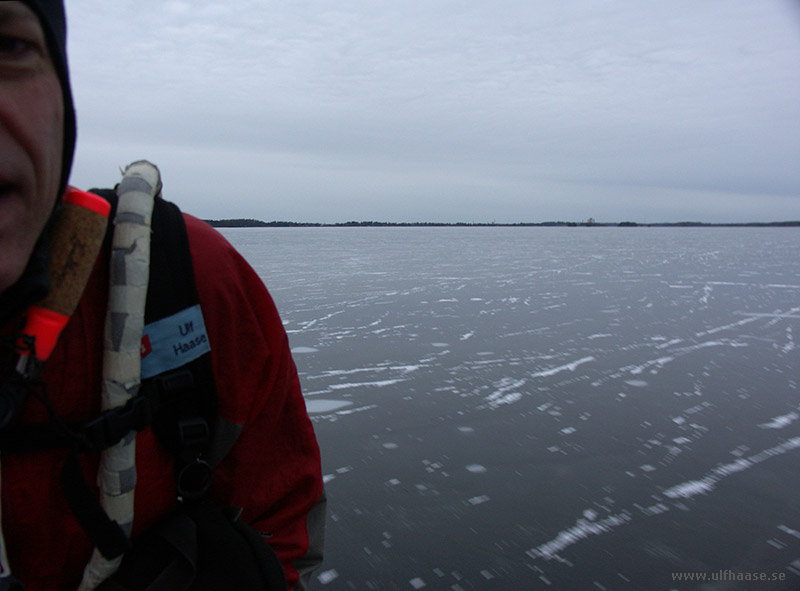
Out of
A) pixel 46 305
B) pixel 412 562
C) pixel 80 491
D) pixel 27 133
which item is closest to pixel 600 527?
pixel 412 562

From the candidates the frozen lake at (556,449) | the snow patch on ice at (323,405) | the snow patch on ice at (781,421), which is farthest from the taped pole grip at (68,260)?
the snow patch on ice at (781,421)

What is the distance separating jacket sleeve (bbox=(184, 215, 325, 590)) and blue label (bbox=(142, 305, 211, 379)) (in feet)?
0.12

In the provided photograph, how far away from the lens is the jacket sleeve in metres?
1.10

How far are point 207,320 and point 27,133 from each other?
19.0 inches

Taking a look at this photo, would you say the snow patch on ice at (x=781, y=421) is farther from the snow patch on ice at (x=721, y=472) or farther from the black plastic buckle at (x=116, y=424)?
the black plastic buckle at (x=116, y=424)

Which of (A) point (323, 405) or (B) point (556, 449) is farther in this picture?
(A) point (323, 405)

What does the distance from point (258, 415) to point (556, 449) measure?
263 centimetres

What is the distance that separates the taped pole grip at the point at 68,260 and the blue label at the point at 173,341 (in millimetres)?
150

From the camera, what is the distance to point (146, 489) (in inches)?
40.7

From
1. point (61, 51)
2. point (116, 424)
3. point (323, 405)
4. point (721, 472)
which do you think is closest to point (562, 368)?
point (721, 472)

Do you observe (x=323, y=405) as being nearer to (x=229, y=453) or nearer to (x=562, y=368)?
(x=562, y=368)

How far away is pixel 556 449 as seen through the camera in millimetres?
3299

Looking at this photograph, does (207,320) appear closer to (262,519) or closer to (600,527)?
(262,519)

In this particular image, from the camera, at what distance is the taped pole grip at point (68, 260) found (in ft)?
2.85
